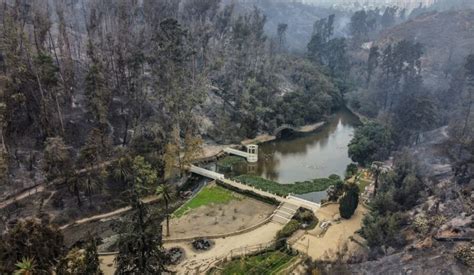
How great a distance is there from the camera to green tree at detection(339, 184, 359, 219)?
110ft

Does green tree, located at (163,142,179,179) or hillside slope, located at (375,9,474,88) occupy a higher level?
hillside slope, located at (375,9,474,88)

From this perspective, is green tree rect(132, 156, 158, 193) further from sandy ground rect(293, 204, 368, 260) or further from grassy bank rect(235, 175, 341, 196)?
sandy ground rect(293, 204, 368, 260)

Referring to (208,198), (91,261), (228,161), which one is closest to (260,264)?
(91,261)

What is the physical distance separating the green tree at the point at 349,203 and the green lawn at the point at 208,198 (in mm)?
10669

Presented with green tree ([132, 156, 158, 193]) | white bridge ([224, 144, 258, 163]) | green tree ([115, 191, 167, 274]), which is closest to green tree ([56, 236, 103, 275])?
green tree ([115, 191, 167, 274])

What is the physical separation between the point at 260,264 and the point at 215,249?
4503mm

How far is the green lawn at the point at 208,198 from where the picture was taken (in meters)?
36.8

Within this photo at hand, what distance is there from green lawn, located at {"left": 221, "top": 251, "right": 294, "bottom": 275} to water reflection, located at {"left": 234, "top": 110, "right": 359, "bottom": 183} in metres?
16.9

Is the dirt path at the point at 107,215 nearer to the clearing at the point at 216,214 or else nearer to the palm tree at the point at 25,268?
the clearing at the point at 216,214

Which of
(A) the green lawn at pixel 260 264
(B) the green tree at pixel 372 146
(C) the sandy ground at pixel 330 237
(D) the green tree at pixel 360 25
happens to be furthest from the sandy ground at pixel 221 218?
(D) the green tree at pixel 360 25

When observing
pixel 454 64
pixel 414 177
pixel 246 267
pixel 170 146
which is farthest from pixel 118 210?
pixel 454 64

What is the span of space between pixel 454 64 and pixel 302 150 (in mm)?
42336

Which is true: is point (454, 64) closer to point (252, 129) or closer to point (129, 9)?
point (252, 129)

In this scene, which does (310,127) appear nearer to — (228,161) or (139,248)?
(228,161)
